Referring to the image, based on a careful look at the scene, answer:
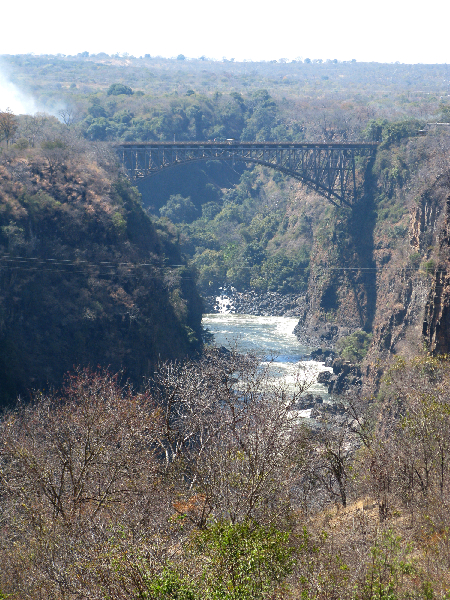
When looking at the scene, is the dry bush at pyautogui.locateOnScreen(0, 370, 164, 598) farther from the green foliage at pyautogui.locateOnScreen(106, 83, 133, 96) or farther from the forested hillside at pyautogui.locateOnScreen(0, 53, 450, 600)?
the green foliage at pyautogui.locateOnScreen(106, 83, 133, 96)

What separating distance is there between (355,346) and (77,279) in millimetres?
19254

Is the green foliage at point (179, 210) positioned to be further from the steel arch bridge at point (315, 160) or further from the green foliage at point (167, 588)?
the green foliage at point (167, 588)

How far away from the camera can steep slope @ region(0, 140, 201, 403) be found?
1490 inches

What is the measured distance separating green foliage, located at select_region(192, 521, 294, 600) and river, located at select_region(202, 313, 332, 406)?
106ft

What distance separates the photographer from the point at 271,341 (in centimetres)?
5697

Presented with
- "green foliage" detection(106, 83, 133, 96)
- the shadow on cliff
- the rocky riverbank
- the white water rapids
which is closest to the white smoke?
"green foliage" detection(106, 83, 133, 96)

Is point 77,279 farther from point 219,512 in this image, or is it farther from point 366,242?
point 219,512

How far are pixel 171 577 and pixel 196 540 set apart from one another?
6.22 ft

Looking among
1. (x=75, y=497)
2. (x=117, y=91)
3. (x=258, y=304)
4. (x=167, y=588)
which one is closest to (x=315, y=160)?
(x=258, y=304)

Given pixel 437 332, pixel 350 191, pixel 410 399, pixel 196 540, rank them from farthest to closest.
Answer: pixel 350 191, pixel 437 332, pixel 410 399, pixel 196 540

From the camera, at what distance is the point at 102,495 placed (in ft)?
58.2

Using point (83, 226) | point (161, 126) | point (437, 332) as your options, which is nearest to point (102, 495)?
point (437, 332)

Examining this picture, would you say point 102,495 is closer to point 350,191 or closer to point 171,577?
point 171,577

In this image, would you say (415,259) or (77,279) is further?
(415,259)
